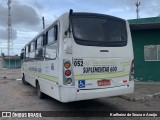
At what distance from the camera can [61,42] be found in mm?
8227

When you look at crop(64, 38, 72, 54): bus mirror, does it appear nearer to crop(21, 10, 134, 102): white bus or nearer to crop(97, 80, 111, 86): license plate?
crop(21, 10, 134, 102): white bus

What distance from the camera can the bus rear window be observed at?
8.37 m

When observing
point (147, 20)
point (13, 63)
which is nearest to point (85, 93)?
point (147, 20)

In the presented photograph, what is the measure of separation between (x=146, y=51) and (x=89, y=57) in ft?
32.5

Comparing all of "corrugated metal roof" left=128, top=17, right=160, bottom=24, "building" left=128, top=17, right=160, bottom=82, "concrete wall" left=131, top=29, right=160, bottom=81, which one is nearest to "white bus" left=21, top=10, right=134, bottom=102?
"corrugated metal roof" left=128, top=17, right=160, bottom=24

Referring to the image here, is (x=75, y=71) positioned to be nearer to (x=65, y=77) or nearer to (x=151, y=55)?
(x=65, y=77)

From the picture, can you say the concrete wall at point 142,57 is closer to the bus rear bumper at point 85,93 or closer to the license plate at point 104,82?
the bus rear bumper at point 85,93

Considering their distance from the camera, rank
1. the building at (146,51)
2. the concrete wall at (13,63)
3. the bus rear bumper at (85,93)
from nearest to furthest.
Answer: the bus rear bumper at (85,93) → the building at (146,51) → the concrete wall at (13,63)


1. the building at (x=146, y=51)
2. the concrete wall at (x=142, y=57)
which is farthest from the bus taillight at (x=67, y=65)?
the concrete wall at (x=142, y=57)

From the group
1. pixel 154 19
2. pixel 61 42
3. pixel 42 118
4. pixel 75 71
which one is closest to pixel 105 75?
pixel 75 71

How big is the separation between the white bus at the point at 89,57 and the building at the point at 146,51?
8041 millimetres

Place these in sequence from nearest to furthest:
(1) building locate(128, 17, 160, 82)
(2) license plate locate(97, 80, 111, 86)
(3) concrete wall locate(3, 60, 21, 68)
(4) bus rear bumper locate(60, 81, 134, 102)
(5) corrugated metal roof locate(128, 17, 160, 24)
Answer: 1. (4) bus rear bumper locate(60, 81, 134, 102)
2. (2) license plate locate(97, 80, 111, 86)
3. (5) corrugated metal roof locate(128, 17, 160, 24)
4. (1) building locate(128, 17, 160, 82)
5. (3) concrete wall locate(3, 60, 21, 68)

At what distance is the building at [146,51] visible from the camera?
1689cm

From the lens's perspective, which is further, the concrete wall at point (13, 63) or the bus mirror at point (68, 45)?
the concrete wall at point (13, 63)
